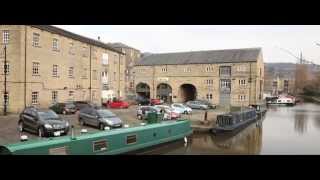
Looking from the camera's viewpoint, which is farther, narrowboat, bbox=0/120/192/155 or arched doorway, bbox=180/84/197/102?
arched doorway, bbox=180/84/197/102

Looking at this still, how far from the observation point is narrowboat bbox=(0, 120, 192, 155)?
9.08 m

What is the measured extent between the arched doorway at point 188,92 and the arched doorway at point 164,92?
1858 mm

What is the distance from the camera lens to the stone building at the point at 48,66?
935 inches

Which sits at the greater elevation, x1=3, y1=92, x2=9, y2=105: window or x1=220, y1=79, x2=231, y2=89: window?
x1=220, y1=79, x2=231, y2=89: window

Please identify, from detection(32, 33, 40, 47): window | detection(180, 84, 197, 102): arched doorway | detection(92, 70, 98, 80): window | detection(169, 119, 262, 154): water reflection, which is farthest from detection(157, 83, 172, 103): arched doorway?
detection(169, 119, 262, 154): water reflection

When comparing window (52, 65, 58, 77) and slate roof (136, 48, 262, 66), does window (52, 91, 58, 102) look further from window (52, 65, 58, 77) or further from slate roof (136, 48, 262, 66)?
slate roof (136, 48, 262, 66)

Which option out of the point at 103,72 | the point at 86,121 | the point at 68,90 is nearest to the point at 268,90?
the point at 103,72

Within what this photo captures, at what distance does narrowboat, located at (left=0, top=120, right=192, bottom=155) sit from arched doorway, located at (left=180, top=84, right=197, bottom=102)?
102 ft

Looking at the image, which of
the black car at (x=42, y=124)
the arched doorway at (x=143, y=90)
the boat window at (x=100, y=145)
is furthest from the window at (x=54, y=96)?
the arched doorway at (x=143, y=90)

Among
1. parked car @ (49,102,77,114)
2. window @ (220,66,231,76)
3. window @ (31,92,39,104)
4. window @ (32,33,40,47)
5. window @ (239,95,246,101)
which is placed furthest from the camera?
window @ (220,66,231,76)

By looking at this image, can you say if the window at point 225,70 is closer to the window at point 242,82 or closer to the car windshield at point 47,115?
the window at point 242,82

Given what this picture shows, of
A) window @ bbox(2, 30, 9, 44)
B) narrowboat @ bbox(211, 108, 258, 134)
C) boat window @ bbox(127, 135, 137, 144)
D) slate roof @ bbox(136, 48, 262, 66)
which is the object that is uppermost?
slate roof @ bbox(136, 48, 262, 66)
